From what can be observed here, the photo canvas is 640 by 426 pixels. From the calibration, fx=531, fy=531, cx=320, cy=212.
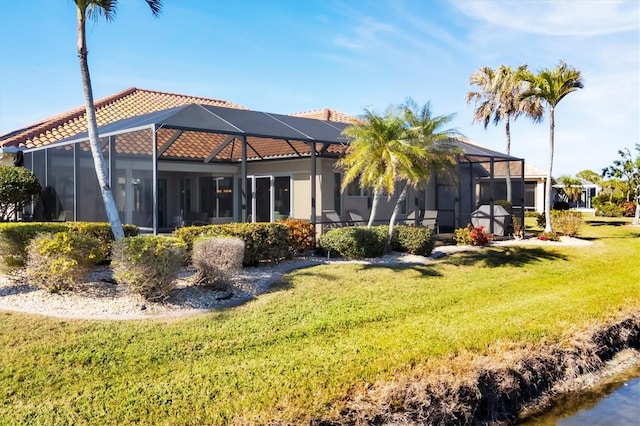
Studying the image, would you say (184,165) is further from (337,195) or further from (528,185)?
(528,185)

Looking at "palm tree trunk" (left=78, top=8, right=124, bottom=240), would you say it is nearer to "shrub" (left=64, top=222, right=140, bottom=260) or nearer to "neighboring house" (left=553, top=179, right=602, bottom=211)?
"shrub" (left=64, top=222, right=140, bottom=260)

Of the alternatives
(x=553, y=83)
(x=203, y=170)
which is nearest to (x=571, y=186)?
(x=553, y=83)

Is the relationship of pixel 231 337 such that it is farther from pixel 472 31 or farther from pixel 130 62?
pixel 472 31

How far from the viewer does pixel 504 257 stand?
15.1 m

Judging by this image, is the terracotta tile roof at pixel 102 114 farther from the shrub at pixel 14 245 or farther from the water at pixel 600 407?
the water at pixel 600 407

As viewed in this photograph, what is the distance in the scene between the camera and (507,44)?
56.1 ft

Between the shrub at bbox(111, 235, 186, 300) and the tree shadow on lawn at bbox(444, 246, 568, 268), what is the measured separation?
25.1 feet

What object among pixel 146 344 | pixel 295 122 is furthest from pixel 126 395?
pixel 295 122

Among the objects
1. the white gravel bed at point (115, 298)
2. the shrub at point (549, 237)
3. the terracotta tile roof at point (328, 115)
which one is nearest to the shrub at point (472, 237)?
the shrub at point (549, 237)

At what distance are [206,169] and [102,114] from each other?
7.22 m

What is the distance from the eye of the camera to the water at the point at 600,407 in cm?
689

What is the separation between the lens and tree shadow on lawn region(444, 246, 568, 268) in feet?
45.9

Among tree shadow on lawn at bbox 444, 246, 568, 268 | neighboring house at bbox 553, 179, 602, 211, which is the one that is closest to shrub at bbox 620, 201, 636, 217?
neighboring house at bbox 553, 179, 602, 211

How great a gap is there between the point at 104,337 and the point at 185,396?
6.54 ft
